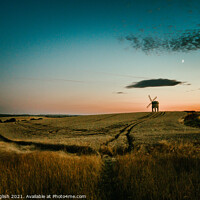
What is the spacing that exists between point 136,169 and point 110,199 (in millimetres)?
1430

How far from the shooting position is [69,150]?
38.3 feet

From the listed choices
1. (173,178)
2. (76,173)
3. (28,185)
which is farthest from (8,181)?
(173,178)

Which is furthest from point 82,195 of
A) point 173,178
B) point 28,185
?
point 173,178

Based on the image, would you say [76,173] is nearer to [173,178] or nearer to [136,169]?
[136,169]

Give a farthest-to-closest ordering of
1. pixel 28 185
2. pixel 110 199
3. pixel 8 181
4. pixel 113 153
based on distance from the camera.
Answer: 1. pixel 113 153
2. pixel 8 181
3. pixel 28 185
4. pixel 110 199

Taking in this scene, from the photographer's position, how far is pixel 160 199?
346 cm

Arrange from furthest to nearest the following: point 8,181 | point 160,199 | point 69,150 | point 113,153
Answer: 1. point 69,150
2. point 113,153
3. point 8,181
4. point 160,199

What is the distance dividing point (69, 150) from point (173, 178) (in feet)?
28.4

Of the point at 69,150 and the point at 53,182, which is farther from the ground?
the point at 53,182

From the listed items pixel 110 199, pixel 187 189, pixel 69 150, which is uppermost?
pixel 187 189

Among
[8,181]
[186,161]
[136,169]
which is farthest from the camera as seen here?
[186,161]

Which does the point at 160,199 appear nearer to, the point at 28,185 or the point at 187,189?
the point at 187,189

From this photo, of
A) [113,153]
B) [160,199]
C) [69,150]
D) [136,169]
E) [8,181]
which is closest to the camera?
[160,199]

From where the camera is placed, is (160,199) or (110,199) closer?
(160,199)
